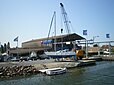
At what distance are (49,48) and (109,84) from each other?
8498 centimetres

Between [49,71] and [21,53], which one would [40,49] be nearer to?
[21,53]

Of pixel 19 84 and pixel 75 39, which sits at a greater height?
pixel 75 39

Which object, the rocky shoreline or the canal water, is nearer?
the canal water

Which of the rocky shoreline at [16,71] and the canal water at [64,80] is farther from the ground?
the rocky shoreline at [16,71]

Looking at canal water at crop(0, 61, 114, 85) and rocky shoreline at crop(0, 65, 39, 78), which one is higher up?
rocky shoreline at crop(0, 65, 39, 78)

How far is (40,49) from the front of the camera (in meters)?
117

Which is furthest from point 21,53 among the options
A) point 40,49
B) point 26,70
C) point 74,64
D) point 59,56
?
point 26,70

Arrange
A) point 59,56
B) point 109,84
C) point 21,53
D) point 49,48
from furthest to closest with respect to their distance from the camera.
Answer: point 49,48, point 21,53, point 59,56, point 109,84

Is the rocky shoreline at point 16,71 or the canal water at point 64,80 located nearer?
the canal water at point 64,80

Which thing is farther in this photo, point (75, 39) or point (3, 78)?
point (75, 39)

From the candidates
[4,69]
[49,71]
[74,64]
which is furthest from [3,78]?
[74,64]

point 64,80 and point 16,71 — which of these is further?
point 16,71

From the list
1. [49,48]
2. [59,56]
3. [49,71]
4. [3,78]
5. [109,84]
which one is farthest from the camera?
[49,48]

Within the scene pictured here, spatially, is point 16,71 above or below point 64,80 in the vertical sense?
above
